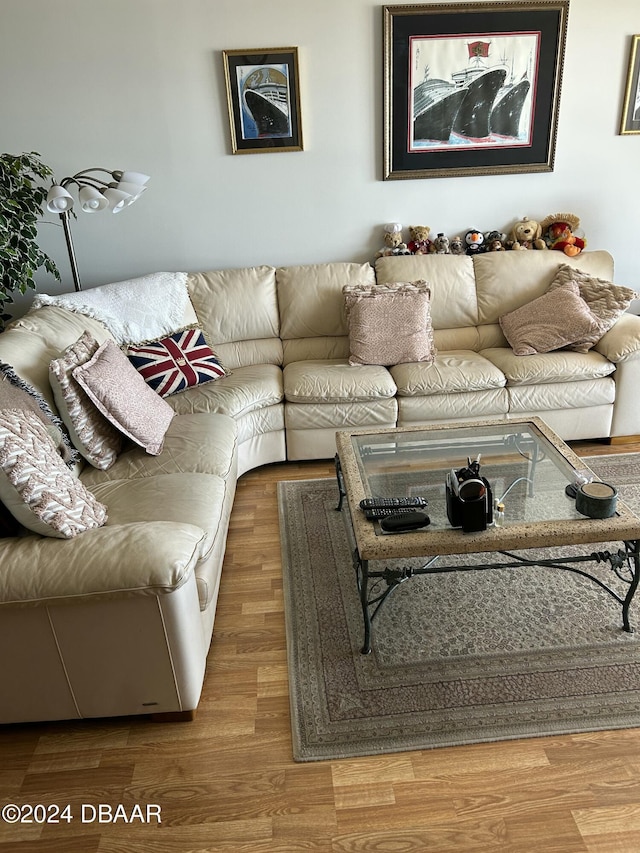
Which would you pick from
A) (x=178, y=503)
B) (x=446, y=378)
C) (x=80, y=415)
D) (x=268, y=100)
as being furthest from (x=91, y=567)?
(x=268, y=100)

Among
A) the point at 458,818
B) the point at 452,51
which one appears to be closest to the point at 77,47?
the point at 452,51

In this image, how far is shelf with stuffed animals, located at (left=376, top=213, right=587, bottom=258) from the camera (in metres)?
3.66

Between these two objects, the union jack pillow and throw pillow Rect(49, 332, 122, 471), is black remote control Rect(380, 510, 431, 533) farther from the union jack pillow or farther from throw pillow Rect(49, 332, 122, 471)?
the union jack pillow

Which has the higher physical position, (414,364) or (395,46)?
(395,46)

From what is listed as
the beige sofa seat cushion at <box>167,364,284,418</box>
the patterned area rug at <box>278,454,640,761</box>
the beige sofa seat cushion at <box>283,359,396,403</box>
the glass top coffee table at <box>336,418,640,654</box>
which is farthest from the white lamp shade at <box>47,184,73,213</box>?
the patterned area rug at <box>278,454,640,761</box>

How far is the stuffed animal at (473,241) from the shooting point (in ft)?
12.1

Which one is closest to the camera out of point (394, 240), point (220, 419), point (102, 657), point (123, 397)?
point (102, 657)

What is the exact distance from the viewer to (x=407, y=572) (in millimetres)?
1903

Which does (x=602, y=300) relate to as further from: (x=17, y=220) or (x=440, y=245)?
(x=17, y=220)

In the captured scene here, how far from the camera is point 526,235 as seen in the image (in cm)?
369

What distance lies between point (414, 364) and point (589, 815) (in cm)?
214

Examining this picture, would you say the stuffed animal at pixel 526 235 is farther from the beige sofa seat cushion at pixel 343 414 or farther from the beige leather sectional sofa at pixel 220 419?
the beige sofa seat cushion at pixel 343 414

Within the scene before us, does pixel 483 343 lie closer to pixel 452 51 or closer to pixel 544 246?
pixel 544 246

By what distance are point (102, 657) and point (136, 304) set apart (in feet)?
6.35
